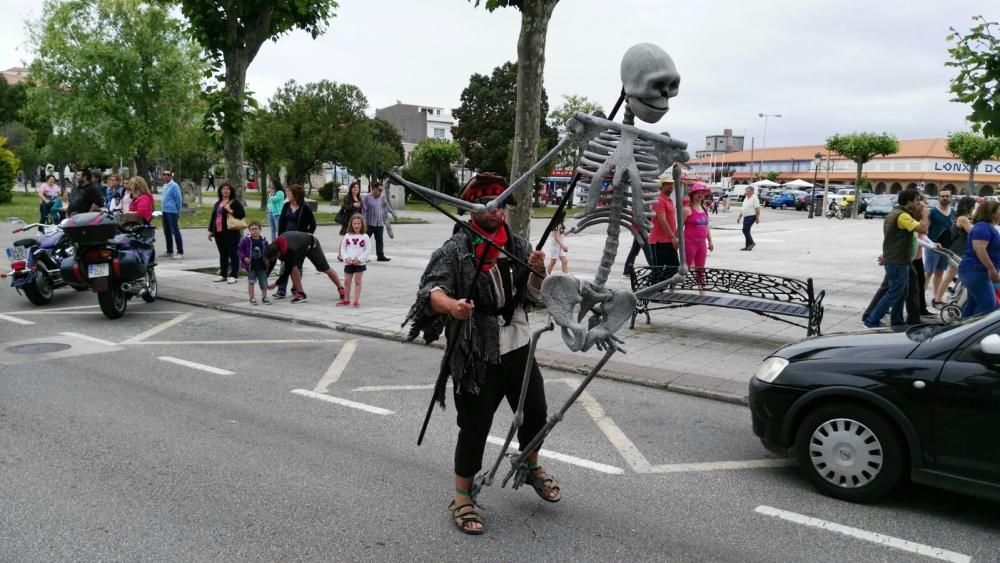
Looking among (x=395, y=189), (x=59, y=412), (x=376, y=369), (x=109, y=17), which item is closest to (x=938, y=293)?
(x=376, y=369)

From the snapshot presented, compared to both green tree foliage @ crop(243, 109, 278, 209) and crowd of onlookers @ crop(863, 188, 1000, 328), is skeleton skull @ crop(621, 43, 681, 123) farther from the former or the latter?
green tree foliage @ crop(243, 109, 278, 209)

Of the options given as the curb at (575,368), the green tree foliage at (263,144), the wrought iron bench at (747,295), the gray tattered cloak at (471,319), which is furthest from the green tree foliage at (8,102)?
the gray tattered cloak at (471,319)

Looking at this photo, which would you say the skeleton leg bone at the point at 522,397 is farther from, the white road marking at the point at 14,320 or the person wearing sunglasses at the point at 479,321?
the white road marking at the point at 14,320

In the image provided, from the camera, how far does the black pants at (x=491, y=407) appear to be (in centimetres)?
402

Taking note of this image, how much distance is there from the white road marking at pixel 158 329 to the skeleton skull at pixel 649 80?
24.5 ft

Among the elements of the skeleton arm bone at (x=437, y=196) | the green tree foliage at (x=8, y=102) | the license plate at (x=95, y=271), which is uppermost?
the green tree foliage at (x=8, y=102)

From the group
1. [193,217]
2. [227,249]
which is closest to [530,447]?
[227,249]

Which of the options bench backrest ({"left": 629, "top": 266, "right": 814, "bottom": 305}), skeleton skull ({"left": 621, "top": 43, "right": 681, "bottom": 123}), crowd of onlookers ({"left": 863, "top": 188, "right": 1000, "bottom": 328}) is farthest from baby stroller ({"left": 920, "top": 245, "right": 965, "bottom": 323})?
skeleton skull ({"left": 621, "top": 43, "right": 681, "bottom": 123})

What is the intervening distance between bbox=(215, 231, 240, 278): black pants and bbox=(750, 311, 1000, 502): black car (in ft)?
35.6

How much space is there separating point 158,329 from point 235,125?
534cm

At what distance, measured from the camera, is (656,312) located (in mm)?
10781

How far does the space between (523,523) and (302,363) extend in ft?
14.4

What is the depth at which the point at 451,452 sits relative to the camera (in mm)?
5297

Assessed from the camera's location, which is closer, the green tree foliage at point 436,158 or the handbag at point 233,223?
the handbag at point 233,223
